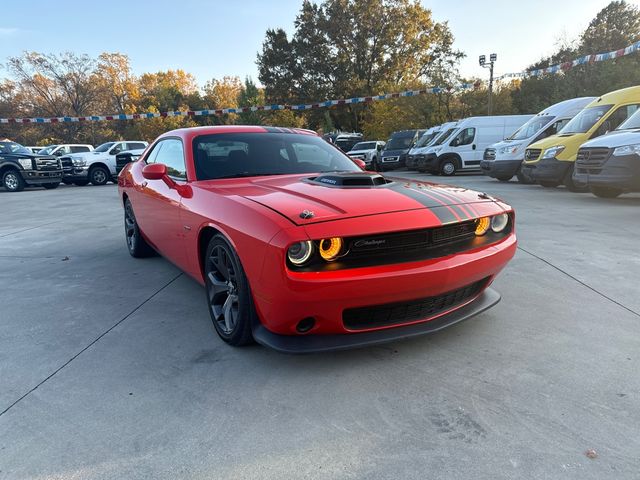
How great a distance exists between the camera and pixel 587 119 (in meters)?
9.96

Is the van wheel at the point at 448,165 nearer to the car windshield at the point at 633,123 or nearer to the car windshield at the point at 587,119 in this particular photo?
the car windshield at the point at 587,119

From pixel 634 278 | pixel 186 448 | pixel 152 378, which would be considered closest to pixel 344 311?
pixel 186 448

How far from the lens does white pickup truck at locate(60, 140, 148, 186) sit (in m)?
17.8

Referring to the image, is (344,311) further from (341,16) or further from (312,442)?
(341,16)

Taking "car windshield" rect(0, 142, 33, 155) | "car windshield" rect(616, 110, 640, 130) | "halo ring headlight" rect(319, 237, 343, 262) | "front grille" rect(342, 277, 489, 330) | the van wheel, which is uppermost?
"car windshield" rect(0, 142, 33, 155)

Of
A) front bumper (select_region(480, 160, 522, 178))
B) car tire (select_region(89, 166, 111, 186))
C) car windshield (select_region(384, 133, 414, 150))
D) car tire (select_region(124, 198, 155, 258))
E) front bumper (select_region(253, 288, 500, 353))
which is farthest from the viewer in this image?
car windshield (select_region(384, 133, 414, 150))

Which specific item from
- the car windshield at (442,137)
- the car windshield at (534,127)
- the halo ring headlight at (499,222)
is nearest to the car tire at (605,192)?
the car windshield at (534,127)

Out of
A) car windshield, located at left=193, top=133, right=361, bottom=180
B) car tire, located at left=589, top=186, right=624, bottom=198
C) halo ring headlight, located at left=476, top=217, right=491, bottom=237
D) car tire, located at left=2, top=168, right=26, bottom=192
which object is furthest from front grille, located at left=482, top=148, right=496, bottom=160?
car tire, located at left=2, top=168, right=26, bottom=192

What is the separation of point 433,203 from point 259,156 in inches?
63.6

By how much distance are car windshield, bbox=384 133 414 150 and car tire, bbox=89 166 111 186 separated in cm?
1265

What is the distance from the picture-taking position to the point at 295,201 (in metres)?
2.45

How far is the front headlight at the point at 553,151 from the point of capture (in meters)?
9.91

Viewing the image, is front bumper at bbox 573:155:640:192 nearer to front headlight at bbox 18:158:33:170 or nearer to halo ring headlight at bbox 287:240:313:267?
halo ring headlight at bbox 287:240:313:267

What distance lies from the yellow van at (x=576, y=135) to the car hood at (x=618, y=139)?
5.42 feet
